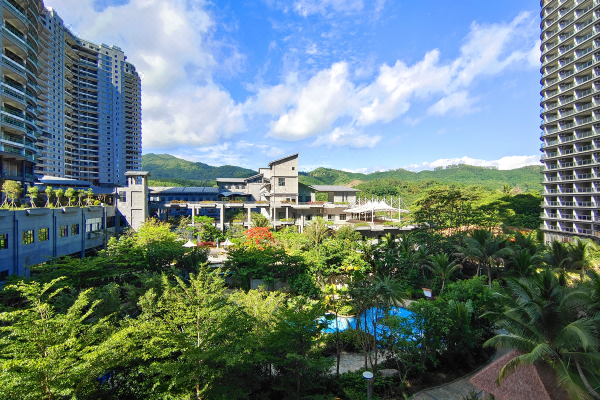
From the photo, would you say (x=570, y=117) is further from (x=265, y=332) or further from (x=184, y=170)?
(x=184, y=170)

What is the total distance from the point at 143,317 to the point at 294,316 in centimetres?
530

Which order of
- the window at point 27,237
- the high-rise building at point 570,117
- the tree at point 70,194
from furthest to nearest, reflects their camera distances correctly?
the high-rise building at point 570,117 → the tree at point 70,194 → the window at point 27,237

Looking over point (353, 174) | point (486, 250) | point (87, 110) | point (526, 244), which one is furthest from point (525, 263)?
point (353, 174)

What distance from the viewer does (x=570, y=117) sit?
33688 millimetres

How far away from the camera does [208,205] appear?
1435 inches

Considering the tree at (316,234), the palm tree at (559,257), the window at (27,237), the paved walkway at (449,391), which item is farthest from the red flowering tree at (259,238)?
the palm tree at (559,257)

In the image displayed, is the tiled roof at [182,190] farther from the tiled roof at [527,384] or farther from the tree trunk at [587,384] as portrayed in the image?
the tree trunk at [587,384]

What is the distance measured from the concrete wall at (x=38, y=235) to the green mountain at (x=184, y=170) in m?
81.3

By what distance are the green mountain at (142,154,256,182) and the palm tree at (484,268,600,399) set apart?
102542mm

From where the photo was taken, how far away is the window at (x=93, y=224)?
87.5 ft

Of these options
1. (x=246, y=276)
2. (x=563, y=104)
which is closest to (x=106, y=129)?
(x=246, y=276)

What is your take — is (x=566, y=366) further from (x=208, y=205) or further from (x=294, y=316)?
(x=208, y=205)

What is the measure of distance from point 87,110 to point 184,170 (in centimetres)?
5305

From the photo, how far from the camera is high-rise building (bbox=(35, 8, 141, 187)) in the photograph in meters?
54.7
